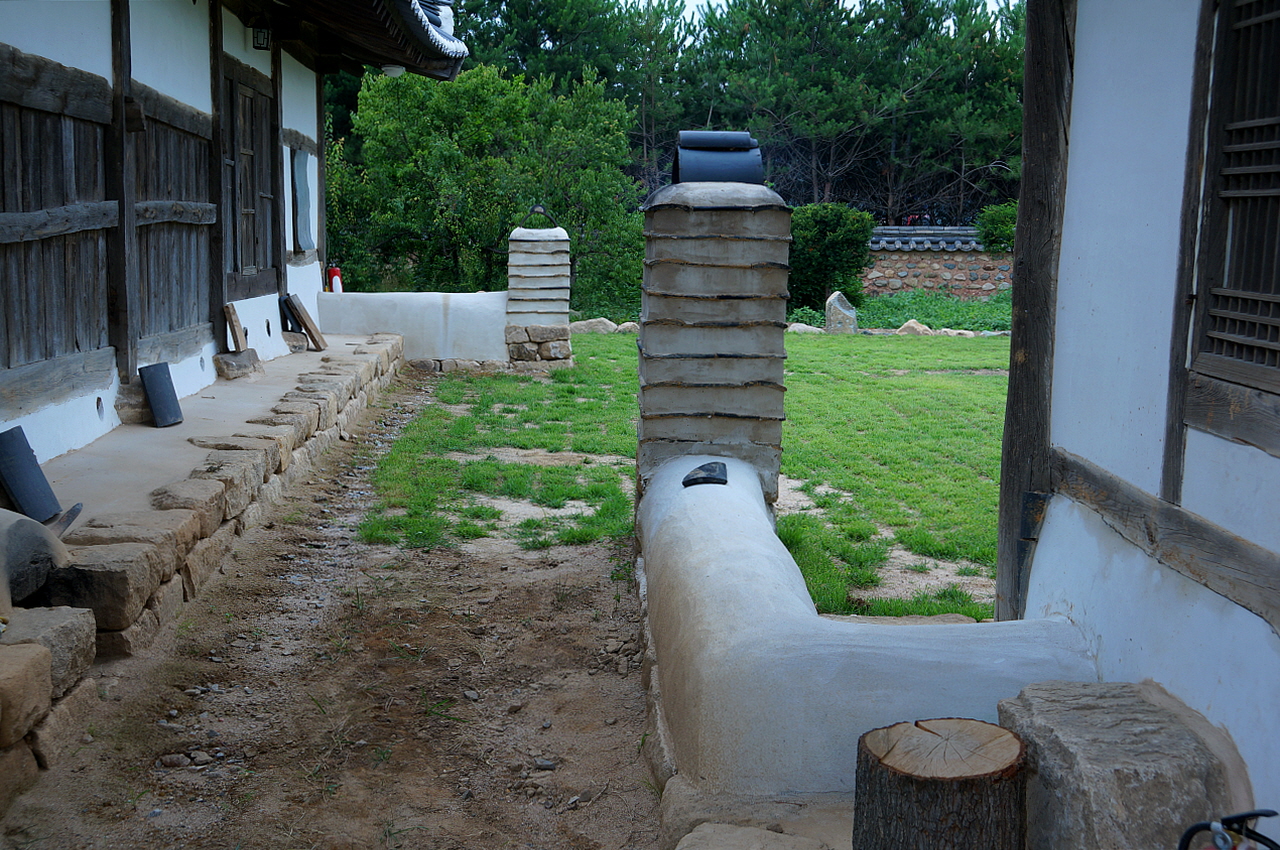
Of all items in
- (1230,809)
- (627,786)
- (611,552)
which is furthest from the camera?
(611,552)

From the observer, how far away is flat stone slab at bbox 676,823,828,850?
237 centimetres

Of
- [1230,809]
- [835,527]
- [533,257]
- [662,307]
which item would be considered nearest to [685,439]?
[662,307]

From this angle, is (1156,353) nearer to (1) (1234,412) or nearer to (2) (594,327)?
(1) (1234,412)

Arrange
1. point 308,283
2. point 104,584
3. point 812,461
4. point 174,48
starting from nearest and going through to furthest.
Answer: point 104,584 → point 174,48 → point 812,461 → point 308,283

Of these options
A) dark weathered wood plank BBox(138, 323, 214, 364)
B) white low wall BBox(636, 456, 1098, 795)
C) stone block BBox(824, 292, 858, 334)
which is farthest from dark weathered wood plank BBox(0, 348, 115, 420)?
stone block BBox(824, 292, 858, 334)

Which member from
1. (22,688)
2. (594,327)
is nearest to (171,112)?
(22,688)

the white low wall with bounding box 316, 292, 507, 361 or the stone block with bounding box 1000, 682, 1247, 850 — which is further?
the white low wall with bounding box 316, 292, 507, 361

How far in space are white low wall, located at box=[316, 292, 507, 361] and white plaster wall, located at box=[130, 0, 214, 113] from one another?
4.44 metres

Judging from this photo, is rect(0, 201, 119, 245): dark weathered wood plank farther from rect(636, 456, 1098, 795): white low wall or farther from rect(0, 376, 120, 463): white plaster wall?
rect(636, 456, 1098, 795): white low wall

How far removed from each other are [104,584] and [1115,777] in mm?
3158

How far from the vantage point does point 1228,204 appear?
2400 millimetres

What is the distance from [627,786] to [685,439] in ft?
6.95

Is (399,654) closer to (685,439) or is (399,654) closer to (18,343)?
(685,439)

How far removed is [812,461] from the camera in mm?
7727
